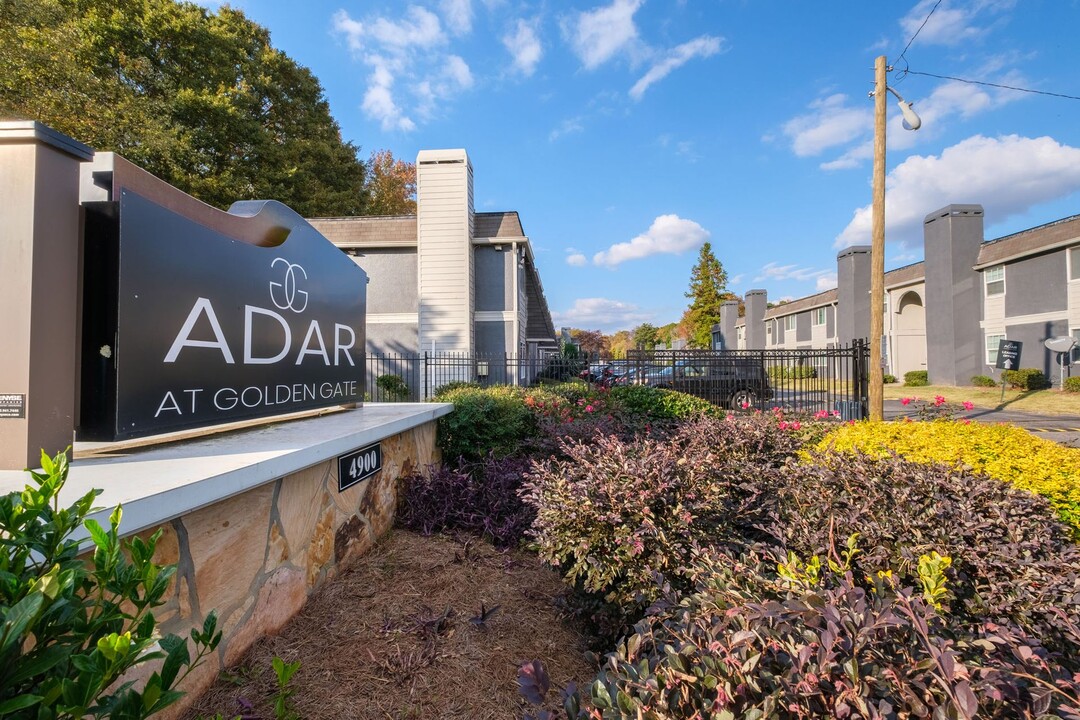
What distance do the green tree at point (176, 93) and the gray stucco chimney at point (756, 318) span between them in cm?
3142

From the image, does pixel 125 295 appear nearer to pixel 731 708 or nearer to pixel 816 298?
Result: pixel 731 708

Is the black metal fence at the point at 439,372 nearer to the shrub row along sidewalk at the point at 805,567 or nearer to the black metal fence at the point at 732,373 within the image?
the black metal fence at the point at 732,373

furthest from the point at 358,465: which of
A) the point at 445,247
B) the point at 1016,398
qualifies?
the point at 1016,398

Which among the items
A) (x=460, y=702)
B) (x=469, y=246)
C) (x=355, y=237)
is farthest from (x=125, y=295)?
(x=355, y=237)

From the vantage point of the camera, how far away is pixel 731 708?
3.65 feet

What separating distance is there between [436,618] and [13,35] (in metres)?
20.8

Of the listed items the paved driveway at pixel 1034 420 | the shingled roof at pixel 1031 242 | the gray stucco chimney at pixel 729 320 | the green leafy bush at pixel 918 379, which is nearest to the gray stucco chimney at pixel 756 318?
the gray stucco chimney at pixel 729 320

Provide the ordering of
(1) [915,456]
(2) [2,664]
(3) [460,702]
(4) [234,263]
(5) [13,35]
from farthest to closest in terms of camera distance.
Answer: (5) [13,35]
(1) [915,456]
(4) [234,263]
(3) [460,702]
(2) [2,664]

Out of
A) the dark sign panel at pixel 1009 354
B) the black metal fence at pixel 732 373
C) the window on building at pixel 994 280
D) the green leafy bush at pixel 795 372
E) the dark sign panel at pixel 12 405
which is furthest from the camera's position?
the window on building at pixel 994 280

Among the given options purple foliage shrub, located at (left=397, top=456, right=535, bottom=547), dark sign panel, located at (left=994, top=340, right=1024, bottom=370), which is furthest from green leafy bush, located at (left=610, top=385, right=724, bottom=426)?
dark sign panel, located at (left=994, top=340, right=1024, bottom=370)

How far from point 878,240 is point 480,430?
8931 mm

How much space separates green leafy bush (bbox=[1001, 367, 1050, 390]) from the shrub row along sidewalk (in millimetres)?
20027

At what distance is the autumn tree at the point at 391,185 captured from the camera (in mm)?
27500

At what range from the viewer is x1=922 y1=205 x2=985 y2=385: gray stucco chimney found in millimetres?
21391
